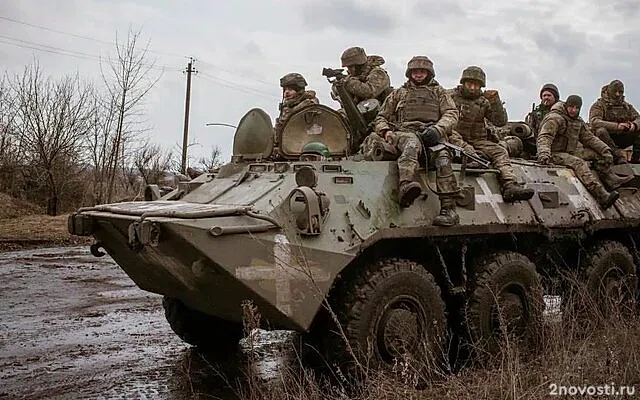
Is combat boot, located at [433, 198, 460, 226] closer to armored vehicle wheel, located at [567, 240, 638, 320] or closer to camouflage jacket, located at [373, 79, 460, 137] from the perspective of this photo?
camouflage jacket, located at [373, 79, 460, 137]

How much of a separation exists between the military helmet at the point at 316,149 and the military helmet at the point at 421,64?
3.43ft

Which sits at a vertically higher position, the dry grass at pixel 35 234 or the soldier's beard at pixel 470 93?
the soldier's beard at pixel 470 93

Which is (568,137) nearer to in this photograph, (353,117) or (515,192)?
(515,192)

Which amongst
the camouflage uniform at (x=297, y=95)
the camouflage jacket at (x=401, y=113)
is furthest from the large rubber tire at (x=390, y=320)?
the camouflage uniform at (x=297, y=95)

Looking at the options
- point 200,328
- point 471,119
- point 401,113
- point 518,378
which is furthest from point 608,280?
point 200,328

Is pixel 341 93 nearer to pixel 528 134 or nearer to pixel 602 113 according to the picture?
pixel 528 134

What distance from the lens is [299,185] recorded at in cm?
586

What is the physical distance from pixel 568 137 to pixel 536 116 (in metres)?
1.27

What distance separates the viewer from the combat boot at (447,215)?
6.41 meters

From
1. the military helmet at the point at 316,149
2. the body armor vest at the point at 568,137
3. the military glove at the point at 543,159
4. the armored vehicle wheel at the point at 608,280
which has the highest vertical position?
the body armor vest at the point at 568,137

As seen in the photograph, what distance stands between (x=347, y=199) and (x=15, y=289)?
673 centimetres

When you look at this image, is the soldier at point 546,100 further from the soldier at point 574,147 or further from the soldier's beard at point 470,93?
the soldier's beard at point 470,93

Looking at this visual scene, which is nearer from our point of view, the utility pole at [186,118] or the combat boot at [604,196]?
the combat boot at [604,196]

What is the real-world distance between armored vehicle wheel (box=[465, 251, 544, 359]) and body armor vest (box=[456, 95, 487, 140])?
4.59ft
